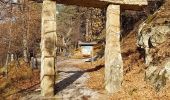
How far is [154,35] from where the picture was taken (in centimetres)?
1831

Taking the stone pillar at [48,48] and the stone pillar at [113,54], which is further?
the stone pillar at [113,54]

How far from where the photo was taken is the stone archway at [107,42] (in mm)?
14805

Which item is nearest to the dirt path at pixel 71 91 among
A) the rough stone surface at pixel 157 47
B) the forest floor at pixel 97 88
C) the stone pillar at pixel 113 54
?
the forest floor at pixel 97 88

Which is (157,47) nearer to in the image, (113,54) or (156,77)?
(156,77)

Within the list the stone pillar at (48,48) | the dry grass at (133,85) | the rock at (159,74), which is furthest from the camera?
the stone pillar at (48,48)

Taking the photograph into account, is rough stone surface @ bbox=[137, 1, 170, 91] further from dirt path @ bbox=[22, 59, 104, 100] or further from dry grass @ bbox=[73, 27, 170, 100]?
dirt path @ bbox=[22, 59, 104, 100]

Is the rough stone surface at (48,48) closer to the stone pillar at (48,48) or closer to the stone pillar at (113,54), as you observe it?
the stone pillar at (48,48)

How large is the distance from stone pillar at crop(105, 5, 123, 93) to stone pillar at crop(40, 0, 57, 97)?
280cm

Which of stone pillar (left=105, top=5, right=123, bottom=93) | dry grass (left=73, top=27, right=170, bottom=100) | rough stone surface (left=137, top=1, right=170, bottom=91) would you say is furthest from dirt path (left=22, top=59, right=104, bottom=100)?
rough stone surface (left=137, top=1, right=170, bottom=91)

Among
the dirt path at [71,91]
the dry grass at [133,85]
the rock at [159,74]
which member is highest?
the rock at [159,74]

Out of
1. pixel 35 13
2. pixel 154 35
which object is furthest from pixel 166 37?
pixel 35 13

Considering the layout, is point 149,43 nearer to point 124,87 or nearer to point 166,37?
point 166,37

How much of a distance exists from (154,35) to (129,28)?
1785 cm

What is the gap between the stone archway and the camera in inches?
583
